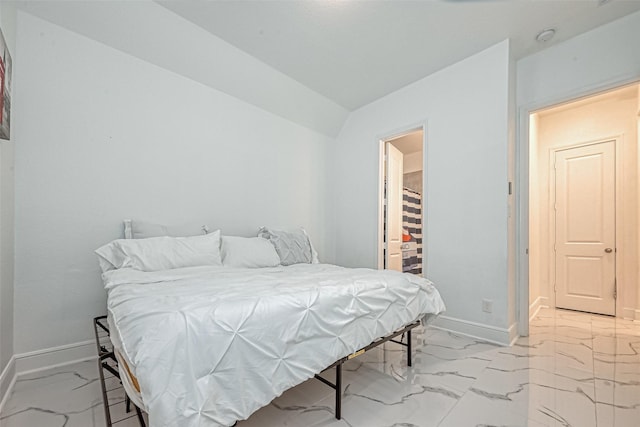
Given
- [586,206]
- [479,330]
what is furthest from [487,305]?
[586,206]

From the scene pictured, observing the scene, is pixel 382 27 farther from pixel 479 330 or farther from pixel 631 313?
pixel 631 313

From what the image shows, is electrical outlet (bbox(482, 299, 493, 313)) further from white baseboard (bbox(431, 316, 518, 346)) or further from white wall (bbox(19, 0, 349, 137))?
white wall (bbox(19, 0, 349, 137))

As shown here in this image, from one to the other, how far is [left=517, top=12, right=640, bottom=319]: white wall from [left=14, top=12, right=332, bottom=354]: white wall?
9.42 ft

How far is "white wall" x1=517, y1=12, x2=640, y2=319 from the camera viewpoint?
241cm

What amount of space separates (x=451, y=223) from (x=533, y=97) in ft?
4.66

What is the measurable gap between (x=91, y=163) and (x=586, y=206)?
5.36 m

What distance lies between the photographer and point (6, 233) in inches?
73.4

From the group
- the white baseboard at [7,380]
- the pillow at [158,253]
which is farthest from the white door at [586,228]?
the white baseboard at [7,380]

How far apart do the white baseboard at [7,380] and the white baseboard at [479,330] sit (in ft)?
10.7

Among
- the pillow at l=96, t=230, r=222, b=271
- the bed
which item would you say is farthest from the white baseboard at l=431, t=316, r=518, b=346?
the pillow at l=96, t=230, r=222, b=271

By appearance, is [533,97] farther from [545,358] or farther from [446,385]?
[446,385]

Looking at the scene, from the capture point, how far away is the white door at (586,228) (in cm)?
359

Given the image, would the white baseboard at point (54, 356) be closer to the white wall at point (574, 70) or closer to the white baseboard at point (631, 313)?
the white wall at point (574, 70)

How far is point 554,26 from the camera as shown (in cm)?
250
